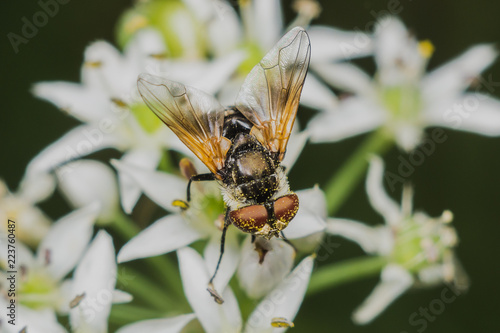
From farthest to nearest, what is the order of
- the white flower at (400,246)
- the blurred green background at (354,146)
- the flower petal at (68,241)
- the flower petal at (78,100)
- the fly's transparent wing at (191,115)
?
the blurred green background at (354,146), the flower petal at (78,100), the white flower at (400,246), the flower petal at (68,241), the fly's transparent wing at (191,115)

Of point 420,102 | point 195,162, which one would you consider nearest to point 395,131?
point 420,102

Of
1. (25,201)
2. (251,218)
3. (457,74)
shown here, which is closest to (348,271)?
(251,218)

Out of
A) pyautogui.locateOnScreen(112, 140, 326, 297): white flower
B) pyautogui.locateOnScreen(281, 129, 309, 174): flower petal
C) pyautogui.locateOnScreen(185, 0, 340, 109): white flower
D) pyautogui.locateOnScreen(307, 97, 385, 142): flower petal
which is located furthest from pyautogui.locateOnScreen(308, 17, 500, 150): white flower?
pyautogui.locateOnScreen(112, 140, 326, 297): white flower

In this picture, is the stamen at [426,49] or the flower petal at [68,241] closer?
the flower petal at [68,241]

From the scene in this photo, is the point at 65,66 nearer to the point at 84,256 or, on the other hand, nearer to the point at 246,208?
the point at 84,256

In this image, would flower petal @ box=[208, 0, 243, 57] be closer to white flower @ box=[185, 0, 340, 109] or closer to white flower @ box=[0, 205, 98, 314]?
white flower @ box=[185, 0, 340, 109]

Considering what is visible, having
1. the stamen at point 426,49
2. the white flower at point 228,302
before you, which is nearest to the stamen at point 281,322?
the white flower at point 228,302

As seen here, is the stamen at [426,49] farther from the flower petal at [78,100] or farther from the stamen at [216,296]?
the stamen at [216,296]
